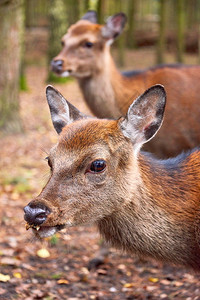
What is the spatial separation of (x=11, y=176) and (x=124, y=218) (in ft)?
17.5

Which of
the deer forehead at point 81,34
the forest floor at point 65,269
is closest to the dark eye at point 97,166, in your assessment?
the forest floor at point 65,269

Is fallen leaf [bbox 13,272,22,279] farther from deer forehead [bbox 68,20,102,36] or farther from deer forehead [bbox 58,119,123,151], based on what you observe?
deer forehead [bbox 68,20,102,36]

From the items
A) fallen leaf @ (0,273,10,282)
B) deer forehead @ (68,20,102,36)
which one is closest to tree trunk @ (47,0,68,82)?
deer forehead @ (68,20,102,36)

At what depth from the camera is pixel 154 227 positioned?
13.8 ft

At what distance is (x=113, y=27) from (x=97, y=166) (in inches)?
215

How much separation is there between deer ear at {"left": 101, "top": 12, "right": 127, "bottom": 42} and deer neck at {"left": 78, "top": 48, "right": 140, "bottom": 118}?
0.44m

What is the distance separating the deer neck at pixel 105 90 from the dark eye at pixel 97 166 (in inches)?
163

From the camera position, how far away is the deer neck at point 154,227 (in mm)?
4184

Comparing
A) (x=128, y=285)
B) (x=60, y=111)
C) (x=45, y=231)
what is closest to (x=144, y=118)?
(x=60, y=111)

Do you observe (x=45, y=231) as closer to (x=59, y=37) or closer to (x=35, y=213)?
→ (x=35, y=213)

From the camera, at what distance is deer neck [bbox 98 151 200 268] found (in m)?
4.18

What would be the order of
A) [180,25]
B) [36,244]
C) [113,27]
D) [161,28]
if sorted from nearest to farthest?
[36,244]
[113,27]
[161,28]
[180,25]

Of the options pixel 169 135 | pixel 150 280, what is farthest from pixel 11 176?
pixel 150 280

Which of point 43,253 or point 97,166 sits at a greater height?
point 43,253
